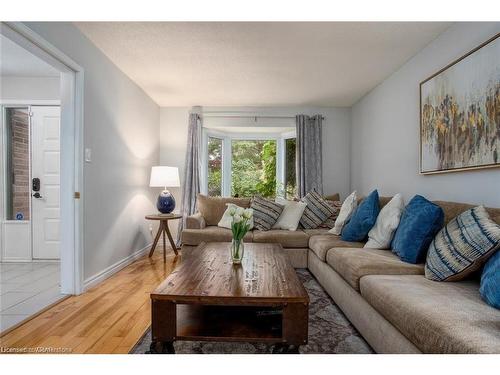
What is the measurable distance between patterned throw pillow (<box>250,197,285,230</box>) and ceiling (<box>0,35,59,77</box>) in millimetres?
3009

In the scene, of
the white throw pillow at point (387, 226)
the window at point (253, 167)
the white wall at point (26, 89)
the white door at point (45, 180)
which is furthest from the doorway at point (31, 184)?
the white throw pillow at point (387, 226)

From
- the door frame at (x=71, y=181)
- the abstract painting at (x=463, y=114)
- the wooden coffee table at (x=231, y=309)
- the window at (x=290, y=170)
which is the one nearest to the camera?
the wooden coffee table at (x=231, y=309)

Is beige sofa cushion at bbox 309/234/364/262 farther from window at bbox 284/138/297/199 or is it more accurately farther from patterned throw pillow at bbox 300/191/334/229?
window at bbox 284/138/297/199

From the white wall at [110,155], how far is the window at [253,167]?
167cm

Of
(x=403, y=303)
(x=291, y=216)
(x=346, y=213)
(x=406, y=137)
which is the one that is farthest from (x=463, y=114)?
(x=291, y=216)

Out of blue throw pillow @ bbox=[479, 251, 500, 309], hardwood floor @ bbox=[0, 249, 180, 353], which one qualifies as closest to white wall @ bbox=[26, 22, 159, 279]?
hardwood floor @ bbox=[0, 249, 180, 353]

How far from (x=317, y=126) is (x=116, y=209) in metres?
3.31

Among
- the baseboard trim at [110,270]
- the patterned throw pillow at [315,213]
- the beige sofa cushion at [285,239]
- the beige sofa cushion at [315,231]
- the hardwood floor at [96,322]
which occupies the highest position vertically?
the patterned throw pillow at [315,213]

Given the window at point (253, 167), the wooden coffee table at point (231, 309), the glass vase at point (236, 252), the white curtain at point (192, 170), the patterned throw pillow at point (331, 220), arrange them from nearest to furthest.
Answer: the wooden coffee table at point (231, 309) → the glass vase at point (236, 252) → the patterned throw pillow at point (331, 220) → the white curtain at point (192, 170) → the window at point (253, 167)

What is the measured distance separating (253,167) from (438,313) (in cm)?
453

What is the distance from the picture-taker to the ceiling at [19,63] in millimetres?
3112

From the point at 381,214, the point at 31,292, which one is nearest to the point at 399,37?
the point at 381,214

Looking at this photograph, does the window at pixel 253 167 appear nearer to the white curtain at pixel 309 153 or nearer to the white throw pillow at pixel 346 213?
the white curtain at pixel 309 153

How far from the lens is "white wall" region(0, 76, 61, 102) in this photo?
12.8 ft
